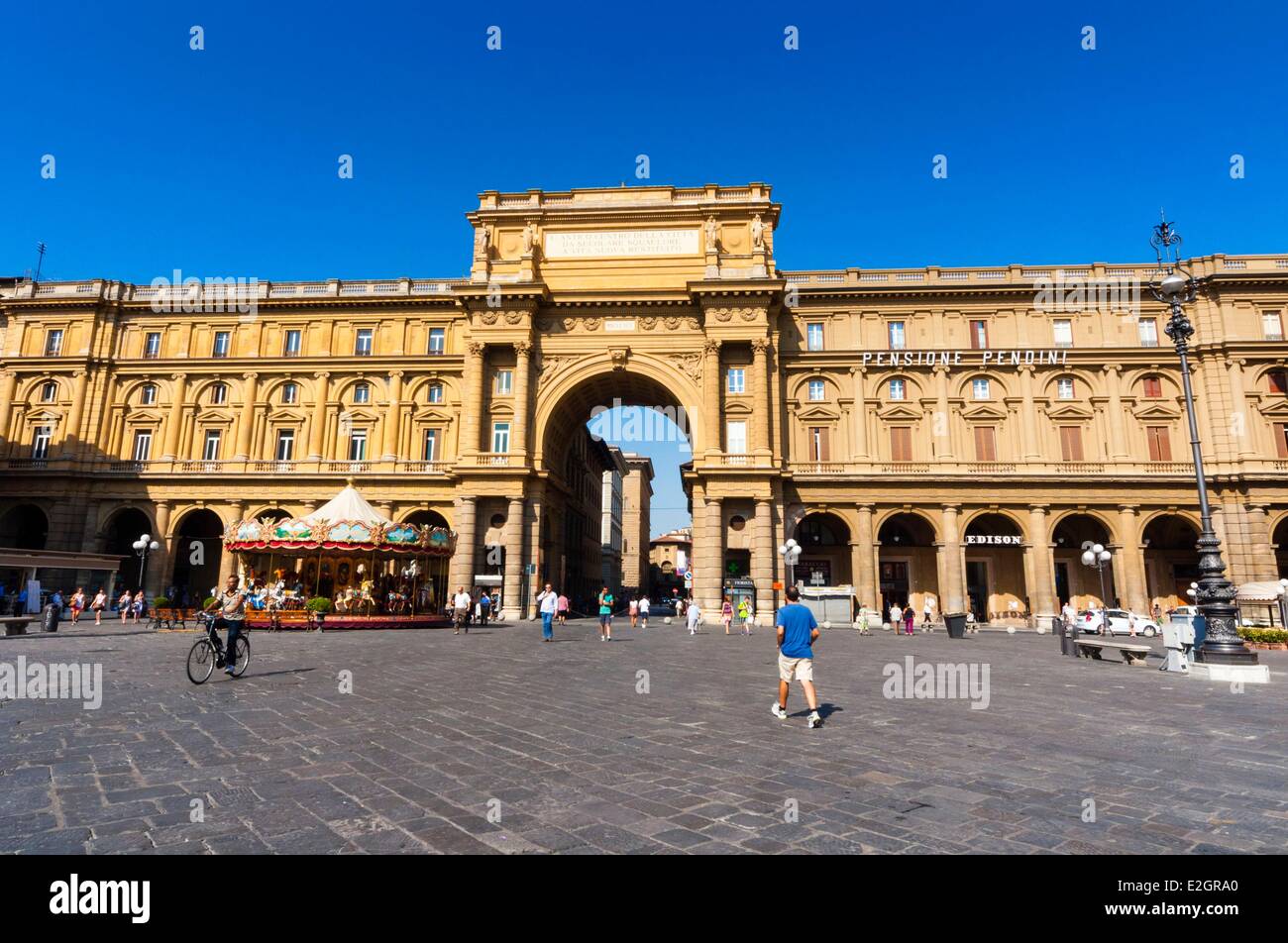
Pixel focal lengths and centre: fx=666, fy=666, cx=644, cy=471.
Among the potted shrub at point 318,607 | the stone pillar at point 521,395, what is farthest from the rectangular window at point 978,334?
the potted shrub at point 318,607

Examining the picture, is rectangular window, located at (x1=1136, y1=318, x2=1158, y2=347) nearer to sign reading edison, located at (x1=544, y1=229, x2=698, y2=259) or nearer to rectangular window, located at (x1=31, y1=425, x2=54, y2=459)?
sign reading edison, located at (x1=544, y1=229, x2=698, y2=259)

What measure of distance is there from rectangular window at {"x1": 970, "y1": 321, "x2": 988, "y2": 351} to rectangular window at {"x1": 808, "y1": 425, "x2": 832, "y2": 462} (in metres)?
9.35

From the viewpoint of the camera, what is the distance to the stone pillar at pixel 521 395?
3503 cm

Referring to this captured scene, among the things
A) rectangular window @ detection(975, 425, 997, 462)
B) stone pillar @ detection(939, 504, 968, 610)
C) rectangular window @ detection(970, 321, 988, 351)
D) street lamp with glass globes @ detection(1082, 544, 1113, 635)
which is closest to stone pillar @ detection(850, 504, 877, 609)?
stone pillar @ detection(939, 504, 968, 610)

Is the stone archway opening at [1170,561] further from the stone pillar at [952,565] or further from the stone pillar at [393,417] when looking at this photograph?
the stone pillar at [393,417]

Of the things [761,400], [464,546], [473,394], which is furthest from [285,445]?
[761,400]

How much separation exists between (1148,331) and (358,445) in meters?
44.4

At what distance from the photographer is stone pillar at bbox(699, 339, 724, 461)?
3397 cm

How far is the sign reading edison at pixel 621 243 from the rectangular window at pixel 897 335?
1161cm

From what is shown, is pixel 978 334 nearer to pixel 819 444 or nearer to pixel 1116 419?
pixel 1116 419

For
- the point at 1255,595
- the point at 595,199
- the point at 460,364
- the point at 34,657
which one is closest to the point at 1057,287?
the point at 1255,595

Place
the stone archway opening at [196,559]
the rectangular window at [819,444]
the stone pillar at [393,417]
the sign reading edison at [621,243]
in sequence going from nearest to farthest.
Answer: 1. the rectangular window at [819,444]
2. the sign reading edison at [621,243]
3. the stone pillar at [393,417]
4. the stone archway opening at [196,559]
